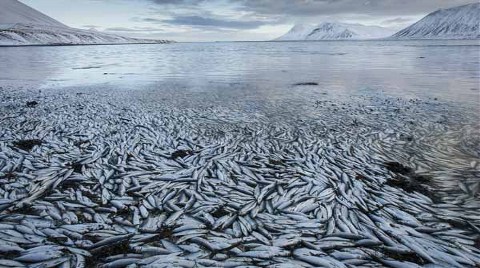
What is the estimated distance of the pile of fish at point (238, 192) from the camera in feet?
13.7

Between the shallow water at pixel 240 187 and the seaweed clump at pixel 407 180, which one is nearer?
the shallow water at pixel 240 187

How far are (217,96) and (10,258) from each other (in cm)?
1262

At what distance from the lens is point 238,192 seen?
5809mm

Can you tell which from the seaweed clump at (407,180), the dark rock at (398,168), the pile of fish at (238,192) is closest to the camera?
the pile of fish at (238,192)

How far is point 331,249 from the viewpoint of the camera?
4.22 m

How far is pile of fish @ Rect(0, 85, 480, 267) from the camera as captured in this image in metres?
4.18

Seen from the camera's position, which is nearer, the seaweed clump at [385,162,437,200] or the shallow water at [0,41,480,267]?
the shallow water at [0,41,480,267]

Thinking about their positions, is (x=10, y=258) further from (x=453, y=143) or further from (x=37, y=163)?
(x=453, y=143)

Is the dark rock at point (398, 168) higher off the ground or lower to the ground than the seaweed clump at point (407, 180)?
higher

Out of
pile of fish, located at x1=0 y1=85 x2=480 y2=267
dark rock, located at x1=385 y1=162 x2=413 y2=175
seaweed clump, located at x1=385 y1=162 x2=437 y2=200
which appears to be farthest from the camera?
dark rock, located at x1=385 y1=162 x2=413 y2=175

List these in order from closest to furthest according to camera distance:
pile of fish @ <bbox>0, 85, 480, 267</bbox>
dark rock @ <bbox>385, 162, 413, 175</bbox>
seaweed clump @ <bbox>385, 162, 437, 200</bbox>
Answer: pile of fish @ <bbox>0, 85, 480, 267</bbox>
seaweed clump @ <bbox>385, 162, 437, 200</bbox>
dark rock @ <bbox>385, 162, 413, 175</bbox>

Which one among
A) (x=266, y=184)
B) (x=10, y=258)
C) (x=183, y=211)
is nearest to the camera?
(x=10, y=258)

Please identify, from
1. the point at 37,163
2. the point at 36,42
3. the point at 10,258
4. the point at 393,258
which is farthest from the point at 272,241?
the point at 36,42

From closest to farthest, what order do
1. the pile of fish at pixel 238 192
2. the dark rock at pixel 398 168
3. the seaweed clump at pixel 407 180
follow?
1. the pile of fish at pixel 238 192
2. the seaweed clump at pixel 407 180
3. the dark rock at pixel 398 168
